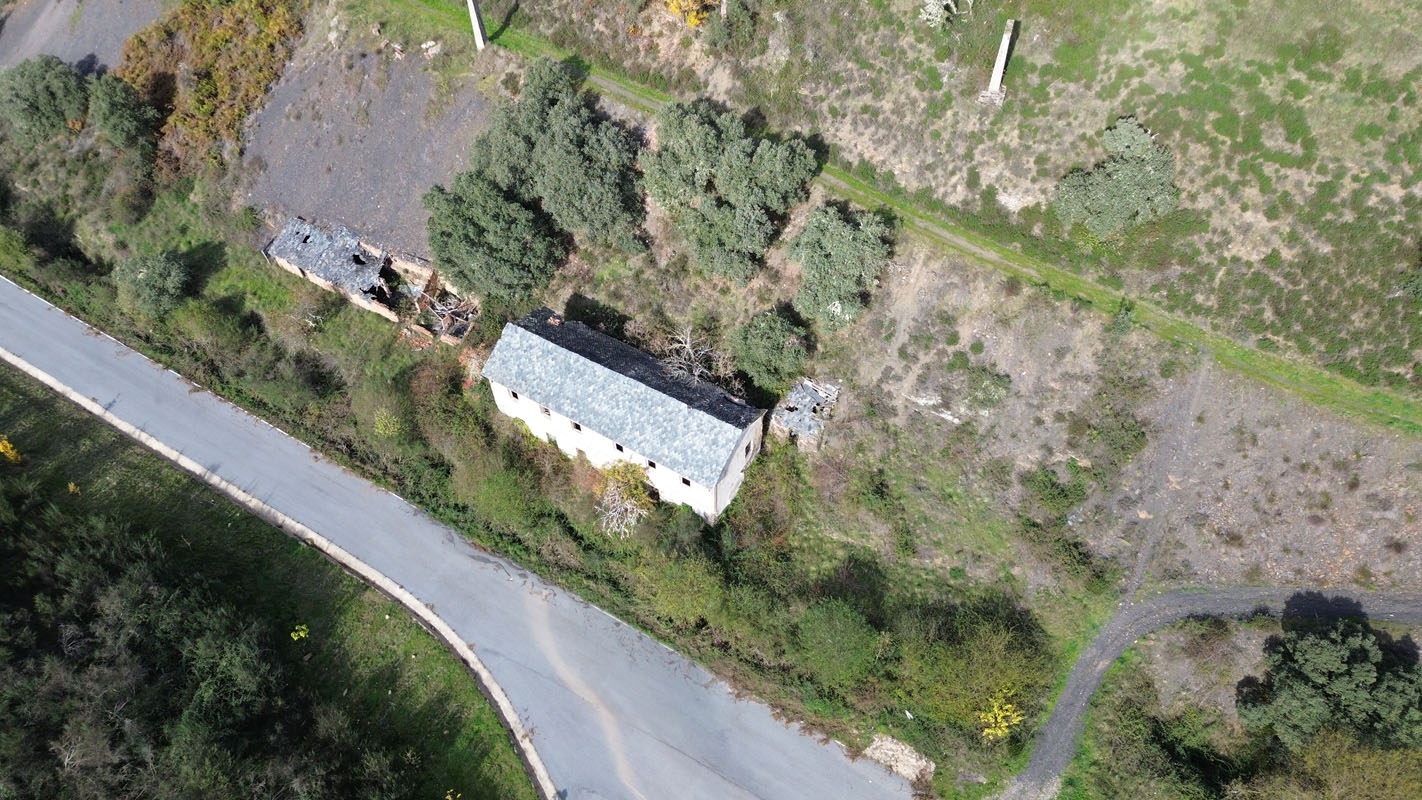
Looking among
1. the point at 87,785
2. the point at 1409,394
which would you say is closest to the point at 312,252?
the point at 87,785

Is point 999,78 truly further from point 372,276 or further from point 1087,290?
point 372,276

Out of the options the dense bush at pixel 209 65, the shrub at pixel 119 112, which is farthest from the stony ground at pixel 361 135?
the shrub at pixel 119 112

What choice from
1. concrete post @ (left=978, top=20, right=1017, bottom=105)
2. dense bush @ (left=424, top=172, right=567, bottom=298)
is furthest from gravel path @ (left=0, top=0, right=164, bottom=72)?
concrete post @ (left=978, top=20, right=1017, bottom=105)

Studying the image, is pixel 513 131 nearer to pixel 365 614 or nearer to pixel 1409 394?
pixel 365 614

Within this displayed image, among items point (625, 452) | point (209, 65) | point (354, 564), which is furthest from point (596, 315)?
point (209, 65)

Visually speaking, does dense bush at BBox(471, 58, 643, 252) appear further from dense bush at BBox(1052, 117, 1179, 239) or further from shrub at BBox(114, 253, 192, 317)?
dense bush at BBox(1052, 117, 1179, 239)

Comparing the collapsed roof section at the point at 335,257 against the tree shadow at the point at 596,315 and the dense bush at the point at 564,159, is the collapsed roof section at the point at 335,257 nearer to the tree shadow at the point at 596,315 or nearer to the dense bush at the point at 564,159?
the dense bush at the point at 564,159
